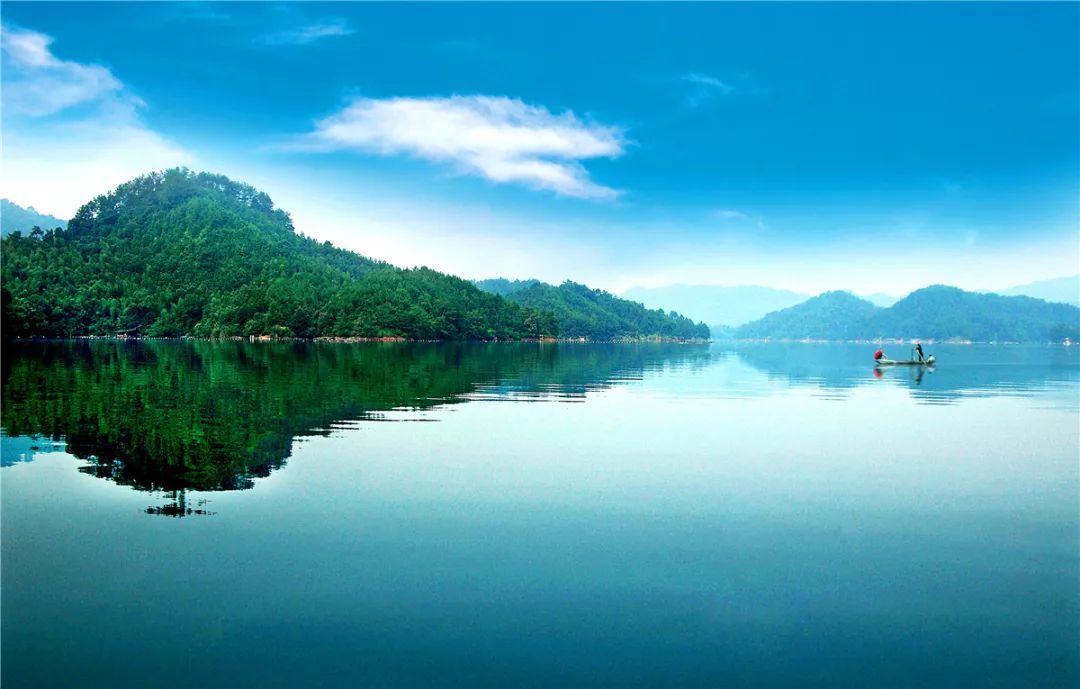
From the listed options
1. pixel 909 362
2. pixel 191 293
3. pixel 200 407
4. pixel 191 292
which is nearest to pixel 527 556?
pixel 200 407

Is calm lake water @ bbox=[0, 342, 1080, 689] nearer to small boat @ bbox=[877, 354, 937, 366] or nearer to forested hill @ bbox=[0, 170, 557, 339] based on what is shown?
small boat @ bbox=[877, 354, 937, 366]

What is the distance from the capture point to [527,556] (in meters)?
10.6

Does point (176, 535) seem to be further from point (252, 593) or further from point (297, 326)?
point (297, 326)

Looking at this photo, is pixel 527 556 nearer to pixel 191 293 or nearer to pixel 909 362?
pixel 909 362

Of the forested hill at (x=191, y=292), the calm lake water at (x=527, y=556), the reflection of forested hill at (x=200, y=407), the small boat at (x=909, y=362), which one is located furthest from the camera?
the forested hill at (x=191, y=292)

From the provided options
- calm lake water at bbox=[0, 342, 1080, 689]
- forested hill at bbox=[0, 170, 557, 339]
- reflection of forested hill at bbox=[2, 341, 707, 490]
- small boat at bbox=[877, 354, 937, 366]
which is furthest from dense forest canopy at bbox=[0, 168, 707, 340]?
calm lake water at bbox=[0, 342, 1080, 689]

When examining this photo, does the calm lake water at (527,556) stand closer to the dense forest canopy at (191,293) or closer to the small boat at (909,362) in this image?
the small boat at (909,362)

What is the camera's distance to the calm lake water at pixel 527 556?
25.0 ft

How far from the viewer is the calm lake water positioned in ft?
Result: 25.0

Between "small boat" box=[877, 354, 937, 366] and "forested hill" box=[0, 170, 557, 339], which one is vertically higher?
"forested hill" box=[0, 170, 557, 339]

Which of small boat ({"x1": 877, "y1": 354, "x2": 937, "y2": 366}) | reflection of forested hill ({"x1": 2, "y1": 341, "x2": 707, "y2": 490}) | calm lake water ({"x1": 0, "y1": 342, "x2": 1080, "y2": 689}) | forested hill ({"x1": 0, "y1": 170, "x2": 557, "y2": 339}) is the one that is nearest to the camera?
calm lake water ({"x1": 0, "y1": 342, "x2": 1080, "y2": 689})

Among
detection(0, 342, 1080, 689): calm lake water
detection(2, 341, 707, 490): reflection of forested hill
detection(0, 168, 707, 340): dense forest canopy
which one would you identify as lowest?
detection(0, 342, 1080, 689): calm lake water

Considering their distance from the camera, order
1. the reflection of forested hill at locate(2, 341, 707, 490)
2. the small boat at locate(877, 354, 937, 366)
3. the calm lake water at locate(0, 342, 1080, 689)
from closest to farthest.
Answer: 1. the calm lake water at locate(0, 342, 1080, 689)
2. the reflection of forested hill at locate(2, 341, 707, 490)
3. the small boat at locate(877, 354, 937, 366)

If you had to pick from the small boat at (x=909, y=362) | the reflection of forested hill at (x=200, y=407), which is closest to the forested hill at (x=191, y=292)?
the reflection of forested hill at (x=200, y=407)
